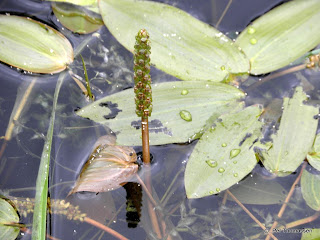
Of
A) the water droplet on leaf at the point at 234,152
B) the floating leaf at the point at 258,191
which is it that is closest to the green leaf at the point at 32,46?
the water droplet on leaf at the point at 234,152

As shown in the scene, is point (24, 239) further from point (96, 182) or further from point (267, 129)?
point (267, 129)

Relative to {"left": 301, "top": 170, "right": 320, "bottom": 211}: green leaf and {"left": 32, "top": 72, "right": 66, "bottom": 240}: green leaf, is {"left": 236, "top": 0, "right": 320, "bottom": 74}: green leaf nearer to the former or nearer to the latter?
{"left": 301, "top": 170, "right": 320, "bottom": 211}: green leaf

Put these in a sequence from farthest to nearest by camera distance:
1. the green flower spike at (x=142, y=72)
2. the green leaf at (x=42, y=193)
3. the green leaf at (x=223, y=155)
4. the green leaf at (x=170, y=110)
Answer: the green leaf at (x=170, y=110) < the green leaf at (x=223, y=155) < the green leaf at (x=42, y=193) < the green flower spike at (x=142, y=72)

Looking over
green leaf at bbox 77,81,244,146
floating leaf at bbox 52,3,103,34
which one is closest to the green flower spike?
green leaf at bbox 77,81,244,146

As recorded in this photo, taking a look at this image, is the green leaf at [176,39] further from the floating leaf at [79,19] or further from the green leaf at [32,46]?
the green leaf at [32,46]

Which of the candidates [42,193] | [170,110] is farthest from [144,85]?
[42,193]

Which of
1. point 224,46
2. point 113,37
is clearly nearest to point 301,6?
point 224,46

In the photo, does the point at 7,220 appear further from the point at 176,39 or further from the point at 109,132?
the point at 176,39
